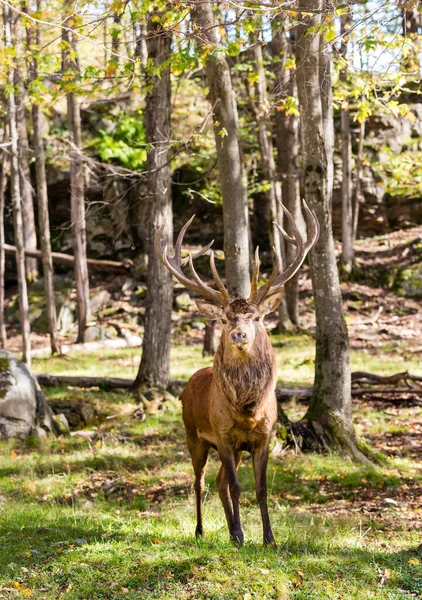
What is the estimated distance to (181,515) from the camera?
7223mm

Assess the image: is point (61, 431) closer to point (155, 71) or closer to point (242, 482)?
point (242, 482)

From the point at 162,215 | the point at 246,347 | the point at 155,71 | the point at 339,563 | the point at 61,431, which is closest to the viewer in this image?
the point at 339,563

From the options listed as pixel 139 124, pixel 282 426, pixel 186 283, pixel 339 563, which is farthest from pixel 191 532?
pixel 139 124

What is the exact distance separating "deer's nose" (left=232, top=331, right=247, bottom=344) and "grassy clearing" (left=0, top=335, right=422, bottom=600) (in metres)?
1.68

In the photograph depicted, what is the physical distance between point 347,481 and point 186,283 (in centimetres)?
365

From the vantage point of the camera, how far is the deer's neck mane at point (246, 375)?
19.2 ft

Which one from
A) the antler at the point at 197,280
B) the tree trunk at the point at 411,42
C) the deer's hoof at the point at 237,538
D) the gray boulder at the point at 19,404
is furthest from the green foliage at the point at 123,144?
the deer's hoof at the point at 237,538

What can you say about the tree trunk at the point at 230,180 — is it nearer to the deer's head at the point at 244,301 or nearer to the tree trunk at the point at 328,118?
the tree trunk at the point at 328,118

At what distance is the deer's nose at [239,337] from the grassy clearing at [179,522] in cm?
168

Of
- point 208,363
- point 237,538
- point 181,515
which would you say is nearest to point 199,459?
point 181,515

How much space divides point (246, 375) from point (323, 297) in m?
3.72

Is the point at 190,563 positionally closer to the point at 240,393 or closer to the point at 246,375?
the point at 240,393

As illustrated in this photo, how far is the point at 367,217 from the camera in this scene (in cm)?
2694

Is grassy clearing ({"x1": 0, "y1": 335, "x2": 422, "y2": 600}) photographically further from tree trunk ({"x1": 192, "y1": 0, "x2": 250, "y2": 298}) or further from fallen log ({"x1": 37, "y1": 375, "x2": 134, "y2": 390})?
tree trunk ({"x1": 192, "y1": 0, "x2": 250, "y2": 298})
